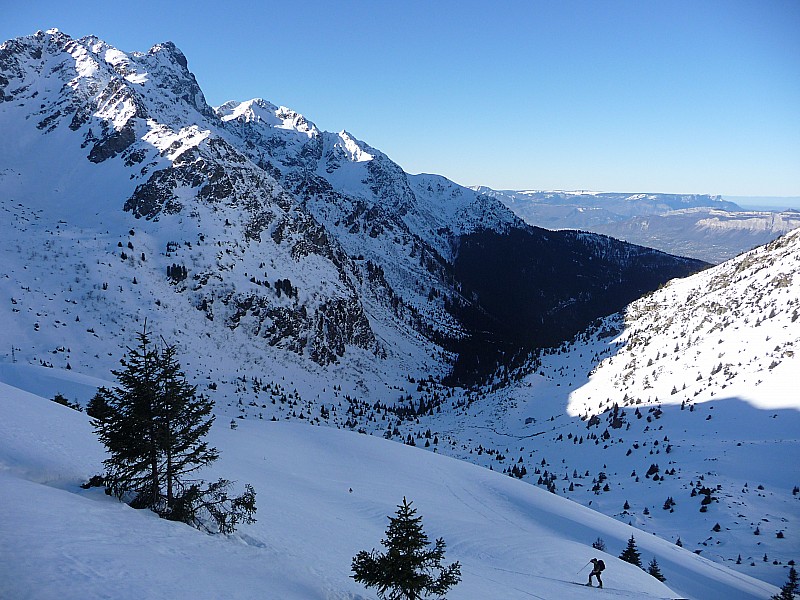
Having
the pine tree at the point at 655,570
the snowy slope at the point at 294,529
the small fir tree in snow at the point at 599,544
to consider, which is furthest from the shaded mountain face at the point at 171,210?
the pine tree at the point at 655,570

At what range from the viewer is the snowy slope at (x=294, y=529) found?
9.41 metres

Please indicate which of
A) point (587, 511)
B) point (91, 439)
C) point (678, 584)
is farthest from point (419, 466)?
point (91, 439)

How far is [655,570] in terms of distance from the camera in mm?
26391

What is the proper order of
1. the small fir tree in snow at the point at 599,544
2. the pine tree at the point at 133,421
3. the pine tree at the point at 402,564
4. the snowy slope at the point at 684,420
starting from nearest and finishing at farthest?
the pine tree at the point at 402,564 < the pine tree at the point at 133,421 < the small fir tree in snow at the point at 599,544 < the snowy slope at the point at 684,420

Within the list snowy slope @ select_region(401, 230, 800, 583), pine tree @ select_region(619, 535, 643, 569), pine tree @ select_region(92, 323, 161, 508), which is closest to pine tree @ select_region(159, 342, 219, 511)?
pine tree @ select_region(92, 323, 161, 508)

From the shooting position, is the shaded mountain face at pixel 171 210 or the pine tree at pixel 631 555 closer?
the pine tree at pixel 631 555

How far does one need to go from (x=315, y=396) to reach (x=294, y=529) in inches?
2884

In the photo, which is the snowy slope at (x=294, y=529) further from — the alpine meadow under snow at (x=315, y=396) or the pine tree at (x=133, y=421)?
the pine tree at (x=133, y=421)

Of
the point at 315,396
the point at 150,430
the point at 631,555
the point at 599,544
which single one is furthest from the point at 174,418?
the point at 315,396

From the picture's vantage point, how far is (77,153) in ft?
363

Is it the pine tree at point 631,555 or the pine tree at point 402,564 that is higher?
the pine tree at point 402,564

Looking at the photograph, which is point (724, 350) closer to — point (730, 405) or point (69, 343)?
point (730, 405)

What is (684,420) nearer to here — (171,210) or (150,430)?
(150,430)

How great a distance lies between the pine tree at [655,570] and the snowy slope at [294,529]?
1.05m
